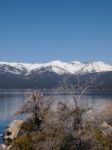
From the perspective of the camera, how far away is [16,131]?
153 feet

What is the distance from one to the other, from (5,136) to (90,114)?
15.5 metres

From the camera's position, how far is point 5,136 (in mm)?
48188

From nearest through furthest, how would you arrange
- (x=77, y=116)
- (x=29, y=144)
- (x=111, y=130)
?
(x=29, y=144) < (x=77, y=116) < (x=111, y=130)

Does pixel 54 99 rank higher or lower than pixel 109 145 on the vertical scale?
higher

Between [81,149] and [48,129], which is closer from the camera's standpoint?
[81,149]

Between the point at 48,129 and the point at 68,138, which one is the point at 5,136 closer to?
the point at 48,129

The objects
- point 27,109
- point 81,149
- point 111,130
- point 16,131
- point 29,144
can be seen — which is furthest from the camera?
point 16,131

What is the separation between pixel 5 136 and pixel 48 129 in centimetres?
1745

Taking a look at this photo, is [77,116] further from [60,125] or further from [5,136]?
[5,136]

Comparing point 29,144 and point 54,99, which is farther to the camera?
point 54,99

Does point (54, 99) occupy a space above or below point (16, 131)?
above

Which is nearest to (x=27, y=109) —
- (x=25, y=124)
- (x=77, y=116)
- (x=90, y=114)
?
(x=25, y=124)

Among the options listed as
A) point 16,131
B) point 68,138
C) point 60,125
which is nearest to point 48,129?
point 60,125

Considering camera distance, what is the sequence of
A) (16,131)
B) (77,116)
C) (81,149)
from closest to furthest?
(81,149) → (77,116) → (16,131)
